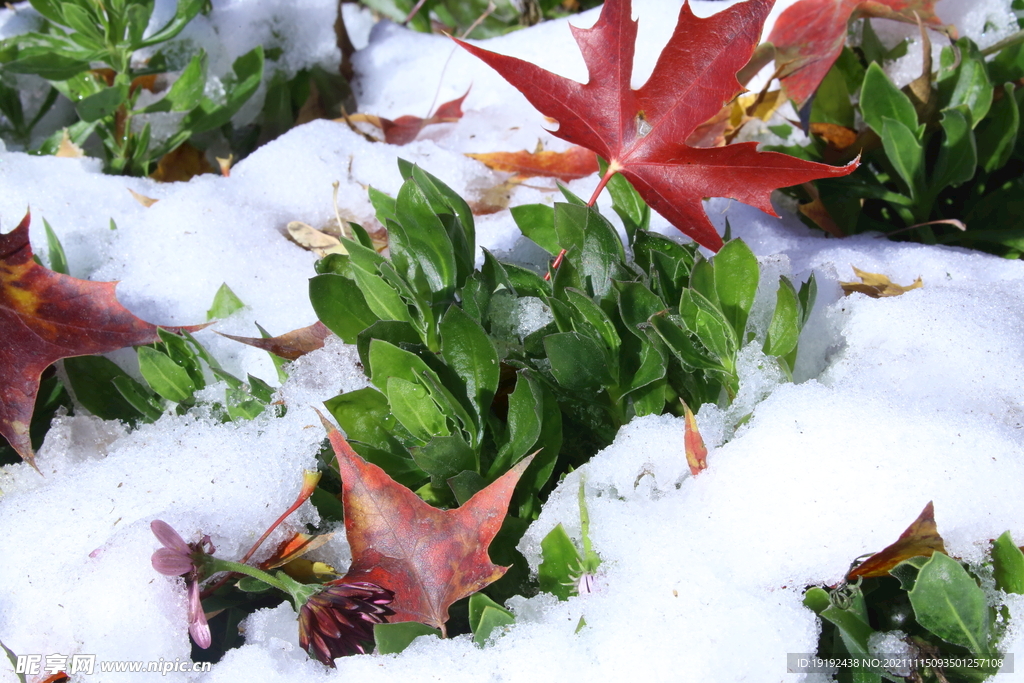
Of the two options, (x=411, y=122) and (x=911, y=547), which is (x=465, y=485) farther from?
(x=411, y=122)

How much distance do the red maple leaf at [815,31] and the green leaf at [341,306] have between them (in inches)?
32.4

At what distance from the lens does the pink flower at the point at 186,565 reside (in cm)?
80

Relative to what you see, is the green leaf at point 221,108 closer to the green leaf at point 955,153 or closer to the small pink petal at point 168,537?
the small pink petal at point 168,537

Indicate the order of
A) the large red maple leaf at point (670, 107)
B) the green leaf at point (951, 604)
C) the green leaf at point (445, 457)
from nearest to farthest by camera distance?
the green leaf at point (951, 604)
the green leaf at point (445, 457)
the large red maple leaf at point (670, 107)

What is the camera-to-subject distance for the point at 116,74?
1.56m

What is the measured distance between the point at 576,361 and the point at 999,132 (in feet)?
2.82

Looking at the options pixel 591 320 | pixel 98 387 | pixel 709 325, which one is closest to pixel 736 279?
pixel 709 325

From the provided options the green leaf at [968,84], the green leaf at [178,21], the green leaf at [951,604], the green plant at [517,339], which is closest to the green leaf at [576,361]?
the green plant at [517,339]

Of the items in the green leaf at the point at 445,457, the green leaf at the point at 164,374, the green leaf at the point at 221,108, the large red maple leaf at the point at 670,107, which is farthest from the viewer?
the green leaf at the point at 221,108

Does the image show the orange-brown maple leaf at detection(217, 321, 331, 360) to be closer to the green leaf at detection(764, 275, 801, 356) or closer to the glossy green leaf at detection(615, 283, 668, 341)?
the glossy green leaf at detection(615, 283, 668, 341)

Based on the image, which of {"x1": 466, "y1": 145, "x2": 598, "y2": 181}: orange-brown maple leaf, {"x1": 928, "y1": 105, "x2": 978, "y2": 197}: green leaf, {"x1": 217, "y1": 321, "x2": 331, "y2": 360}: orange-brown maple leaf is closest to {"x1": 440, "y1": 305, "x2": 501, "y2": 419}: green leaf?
{"x1": 217, "y1": 321, "x2": 331, "y2": 360}: orange-brown maple leaf

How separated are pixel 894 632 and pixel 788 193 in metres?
0.80

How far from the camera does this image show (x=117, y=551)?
0.86 meters

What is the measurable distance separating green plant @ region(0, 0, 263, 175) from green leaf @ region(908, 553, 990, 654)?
4.71 ft
